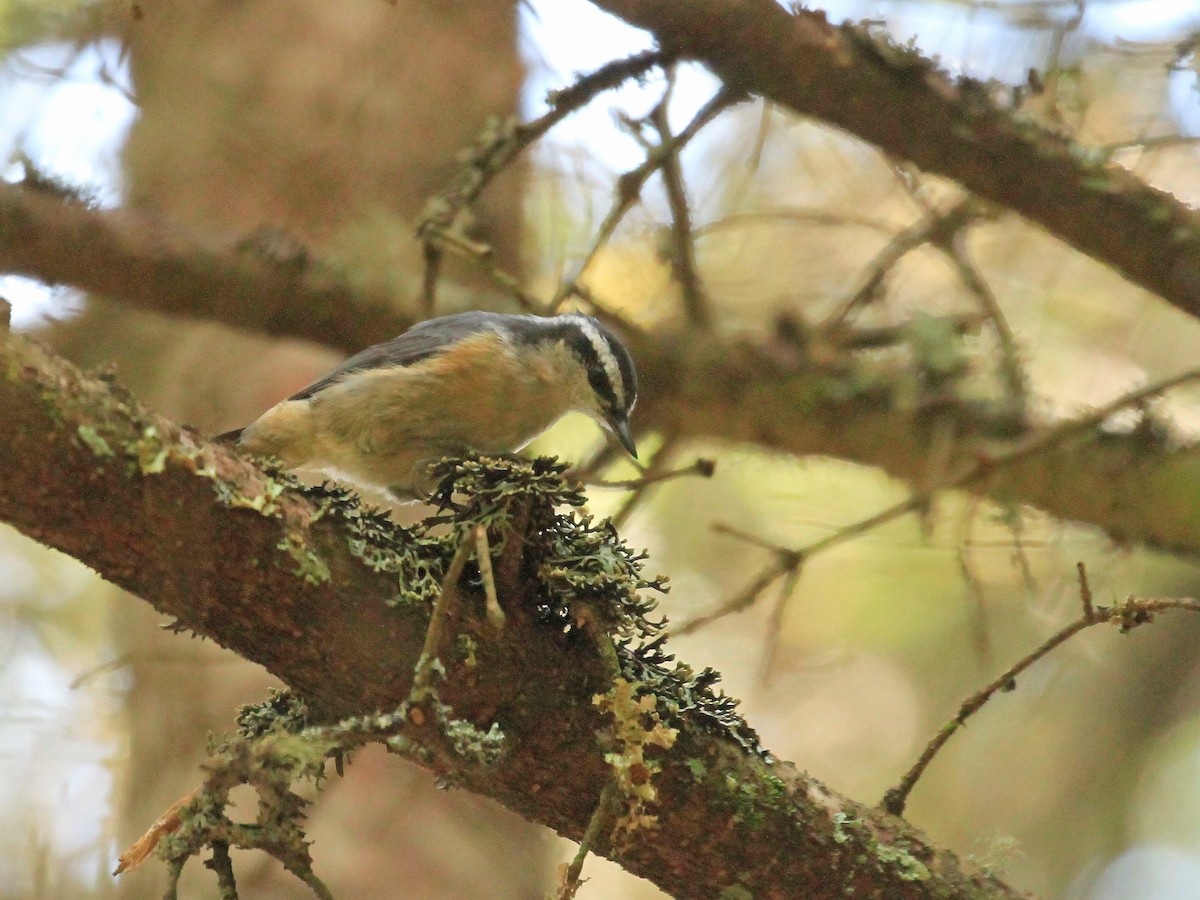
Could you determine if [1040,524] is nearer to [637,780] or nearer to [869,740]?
[869,740]

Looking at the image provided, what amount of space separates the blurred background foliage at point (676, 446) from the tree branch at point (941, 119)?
0.14 meters

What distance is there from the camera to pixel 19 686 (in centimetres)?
426

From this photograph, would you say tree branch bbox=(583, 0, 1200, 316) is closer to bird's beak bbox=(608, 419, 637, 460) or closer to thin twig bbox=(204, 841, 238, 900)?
bird's beak bbox=(608, 419, 637, 460)

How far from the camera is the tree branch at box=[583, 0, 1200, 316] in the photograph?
2.96m

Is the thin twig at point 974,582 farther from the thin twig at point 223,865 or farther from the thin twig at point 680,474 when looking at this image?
the thin twig at point 223,865

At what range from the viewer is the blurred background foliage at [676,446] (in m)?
3.54

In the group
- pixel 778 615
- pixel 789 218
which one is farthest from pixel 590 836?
pixel 789 218

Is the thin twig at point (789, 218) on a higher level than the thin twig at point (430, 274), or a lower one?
higher

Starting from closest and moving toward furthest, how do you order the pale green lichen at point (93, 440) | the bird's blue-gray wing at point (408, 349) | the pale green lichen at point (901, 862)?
the pale green lichen at point (93, 440), the pale green lichen at point (901, 862), the bird's blue-gray wing at point (408, 349)

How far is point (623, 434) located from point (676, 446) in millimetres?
810

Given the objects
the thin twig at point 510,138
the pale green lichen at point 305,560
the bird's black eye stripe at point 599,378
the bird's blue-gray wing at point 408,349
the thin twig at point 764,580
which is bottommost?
the pale green lichen at point 305,560

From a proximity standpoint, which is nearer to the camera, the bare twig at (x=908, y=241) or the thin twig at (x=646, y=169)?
the thin twig at (x=646, y=169)

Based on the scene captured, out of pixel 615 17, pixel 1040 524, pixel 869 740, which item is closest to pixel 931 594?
pixel 869 740

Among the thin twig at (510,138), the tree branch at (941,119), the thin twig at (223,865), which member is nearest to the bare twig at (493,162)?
the thin twig at (510,138)
